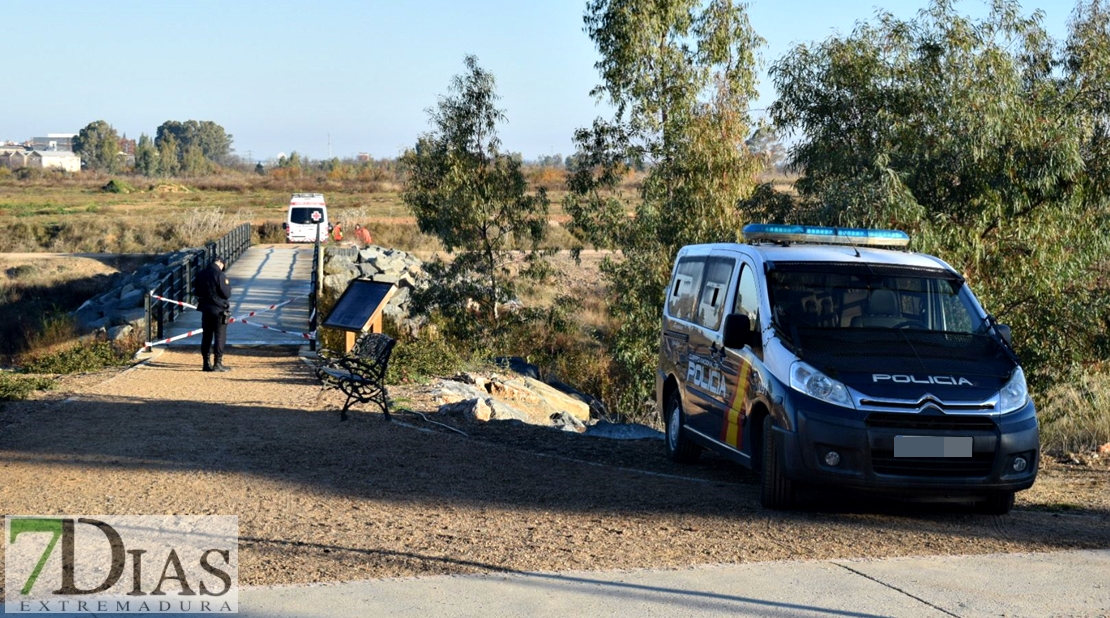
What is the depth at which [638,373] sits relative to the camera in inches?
822

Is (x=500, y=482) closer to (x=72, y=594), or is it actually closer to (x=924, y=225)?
(x=72, y=594)

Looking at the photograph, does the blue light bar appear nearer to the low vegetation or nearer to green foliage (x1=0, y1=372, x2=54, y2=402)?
the low vegetation

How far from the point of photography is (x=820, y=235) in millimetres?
9773

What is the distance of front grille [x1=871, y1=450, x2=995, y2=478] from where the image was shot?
7656mm

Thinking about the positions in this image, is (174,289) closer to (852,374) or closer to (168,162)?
(852,374)

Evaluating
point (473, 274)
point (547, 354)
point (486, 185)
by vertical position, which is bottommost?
point (547, 354)

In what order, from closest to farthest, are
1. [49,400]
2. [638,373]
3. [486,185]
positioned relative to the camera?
[49,400] → [638,373] → [486,185]

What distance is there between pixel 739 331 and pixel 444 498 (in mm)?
2496

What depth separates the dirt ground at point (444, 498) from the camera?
22.9ft

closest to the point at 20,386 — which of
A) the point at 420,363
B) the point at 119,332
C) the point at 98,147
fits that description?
the point at 420,363

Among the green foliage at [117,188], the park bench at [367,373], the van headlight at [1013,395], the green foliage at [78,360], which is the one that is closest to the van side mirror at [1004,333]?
the van headlight at [1013,395]

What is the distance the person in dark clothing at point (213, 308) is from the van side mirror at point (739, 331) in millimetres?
9346

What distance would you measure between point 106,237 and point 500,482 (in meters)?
49.0

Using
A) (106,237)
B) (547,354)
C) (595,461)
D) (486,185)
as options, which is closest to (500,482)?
(595,461)
